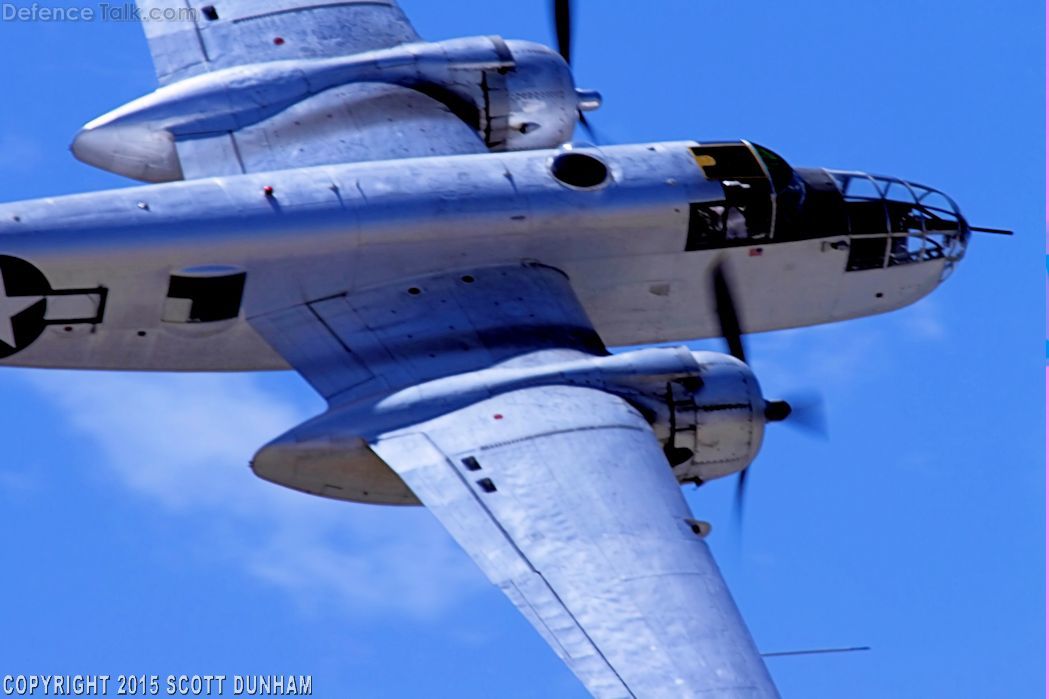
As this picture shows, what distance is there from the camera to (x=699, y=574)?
36406 millimetres

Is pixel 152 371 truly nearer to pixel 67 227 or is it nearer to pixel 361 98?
pixel 67 227

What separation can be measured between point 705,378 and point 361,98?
9.36 m

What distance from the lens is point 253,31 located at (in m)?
47.7

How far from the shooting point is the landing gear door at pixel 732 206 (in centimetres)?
4381

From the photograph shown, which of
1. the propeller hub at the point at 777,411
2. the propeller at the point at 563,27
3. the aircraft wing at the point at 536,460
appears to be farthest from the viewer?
the propeller at the point at 563,27

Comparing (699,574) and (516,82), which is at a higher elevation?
(516,82)

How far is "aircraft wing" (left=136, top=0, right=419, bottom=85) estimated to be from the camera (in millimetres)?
47344

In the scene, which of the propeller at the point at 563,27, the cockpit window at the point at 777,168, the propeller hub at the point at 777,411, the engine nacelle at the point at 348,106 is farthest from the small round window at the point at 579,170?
the propeller at the point at 563,27

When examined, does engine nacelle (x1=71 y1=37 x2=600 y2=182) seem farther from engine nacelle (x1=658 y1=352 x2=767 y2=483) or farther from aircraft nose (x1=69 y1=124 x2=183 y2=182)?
engine nacelle (x1=658 y1=352 x2=767 y2=483)

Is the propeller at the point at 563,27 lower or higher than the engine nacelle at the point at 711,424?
higher

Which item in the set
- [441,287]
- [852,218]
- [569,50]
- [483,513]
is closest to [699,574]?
[483,513]

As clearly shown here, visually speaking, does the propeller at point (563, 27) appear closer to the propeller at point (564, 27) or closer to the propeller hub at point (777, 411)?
the propeller at point (564, 27)

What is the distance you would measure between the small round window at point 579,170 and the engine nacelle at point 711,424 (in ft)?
13.7

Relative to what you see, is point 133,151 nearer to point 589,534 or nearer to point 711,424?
point 711,424
